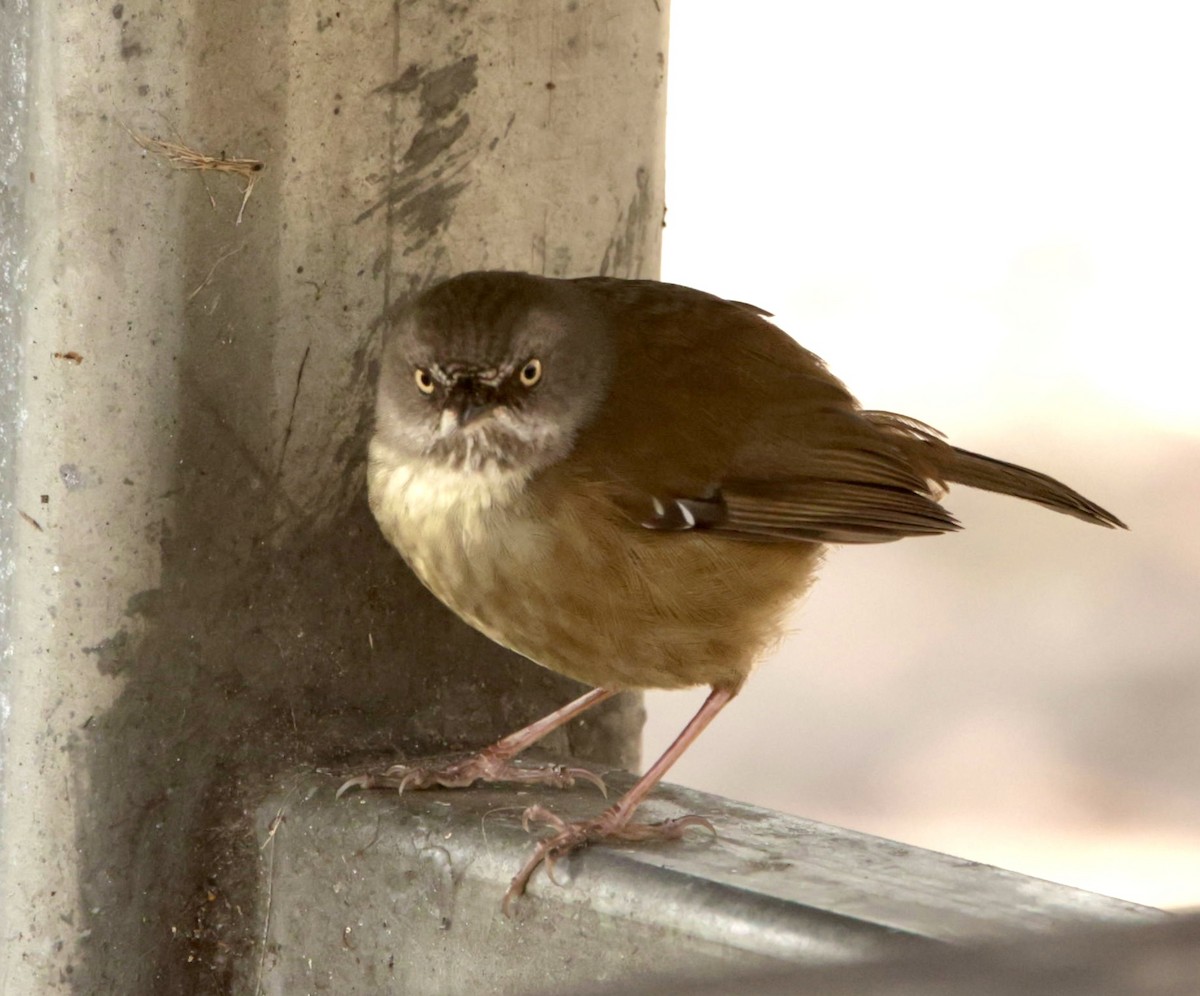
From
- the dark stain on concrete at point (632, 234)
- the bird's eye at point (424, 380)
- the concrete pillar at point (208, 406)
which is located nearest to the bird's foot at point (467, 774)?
the concrete pillar at point (208, 406)

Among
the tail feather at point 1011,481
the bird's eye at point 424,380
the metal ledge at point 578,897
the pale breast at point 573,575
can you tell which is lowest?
the metal ledge at point 578,897

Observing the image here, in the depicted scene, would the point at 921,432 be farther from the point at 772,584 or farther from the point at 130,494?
the point at 130,494

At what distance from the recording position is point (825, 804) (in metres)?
7.51

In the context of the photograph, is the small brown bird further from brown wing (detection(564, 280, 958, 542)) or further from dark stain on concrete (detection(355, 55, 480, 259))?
dark stain on concrete (detection(355, 55, 480, 259))

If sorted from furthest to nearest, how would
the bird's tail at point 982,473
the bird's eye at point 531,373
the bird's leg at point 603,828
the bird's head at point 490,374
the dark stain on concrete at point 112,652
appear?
the bird's tail at point 982,473 < the bird's eye at point 531,373 < the bird's head at point 490,374 < the dark stain on concrete at point 112,652 < the bird's leg at point 603,828

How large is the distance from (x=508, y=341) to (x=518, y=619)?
544 millimetres

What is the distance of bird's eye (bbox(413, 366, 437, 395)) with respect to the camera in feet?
11.7

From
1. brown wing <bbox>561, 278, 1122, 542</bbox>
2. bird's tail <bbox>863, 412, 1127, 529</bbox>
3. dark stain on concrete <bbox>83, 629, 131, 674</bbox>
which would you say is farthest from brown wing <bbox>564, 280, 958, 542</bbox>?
dark stain on concrete <bbox>83, 629, 131, 674</bbox>

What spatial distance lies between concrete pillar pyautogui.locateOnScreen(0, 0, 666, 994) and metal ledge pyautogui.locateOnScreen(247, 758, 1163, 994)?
0.20m

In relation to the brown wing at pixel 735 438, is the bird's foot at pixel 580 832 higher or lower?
lower

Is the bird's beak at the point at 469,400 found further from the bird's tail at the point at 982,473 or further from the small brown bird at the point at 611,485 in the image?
the bird's tail at the point at 982,473

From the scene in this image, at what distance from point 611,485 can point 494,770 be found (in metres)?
0.66

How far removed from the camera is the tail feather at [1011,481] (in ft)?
13.5

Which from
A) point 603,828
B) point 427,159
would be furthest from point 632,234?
point 603,828
